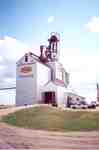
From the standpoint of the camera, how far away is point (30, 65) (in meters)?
15.4

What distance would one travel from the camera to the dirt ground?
580 cm

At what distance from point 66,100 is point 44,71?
8.04ft

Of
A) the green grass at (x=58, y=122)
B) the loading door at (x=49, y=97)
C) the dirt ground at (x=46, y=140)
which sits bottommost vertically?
the dirt ground at (x=46, y=140)

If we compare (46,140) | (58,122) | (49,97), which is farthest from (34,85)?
(46,140)

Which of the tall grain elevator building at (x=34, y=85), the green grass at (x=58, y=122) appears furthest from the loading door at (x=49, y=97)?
the green grass at (x=58, y=122)

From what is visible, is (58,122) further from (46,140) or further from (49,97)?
(49,97)

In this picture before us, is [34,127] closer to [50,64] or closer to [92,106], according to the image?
[92,106]

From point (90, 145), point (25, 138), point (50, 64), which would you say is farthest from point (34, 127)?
point (50, 64)

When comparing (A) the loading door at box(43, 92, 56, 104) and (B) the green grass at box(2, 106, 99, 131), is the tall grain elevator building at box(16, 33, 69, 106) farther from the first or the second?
(B) the green grass at box(2, 106, 99, 131)

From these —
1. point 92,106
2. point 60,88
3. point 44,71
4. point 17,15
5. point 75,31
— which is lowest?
point 92,106

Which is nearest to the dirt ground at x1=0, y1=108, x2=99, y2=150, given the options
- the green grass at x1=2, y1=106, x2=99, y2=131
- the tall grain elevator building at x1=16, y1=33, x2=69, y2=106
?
the green grass at x1=2, y1=106, x2=99, y2=131

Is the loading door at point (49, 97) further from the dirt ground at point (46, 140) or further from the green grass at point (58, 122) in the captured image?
the dirt ground at point (46, 140)

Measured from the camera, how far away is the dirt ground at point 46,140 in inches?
228

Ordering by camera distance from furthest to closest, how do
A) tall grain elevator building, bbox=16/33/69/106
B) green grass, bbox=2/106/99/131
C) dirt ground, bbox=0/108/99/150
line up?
1. tall grain elevator building, bbox=16/33/69/106
2. green grass, bbox=2/106/99/131
3. dirt ground, bbox=0/108/99/150
